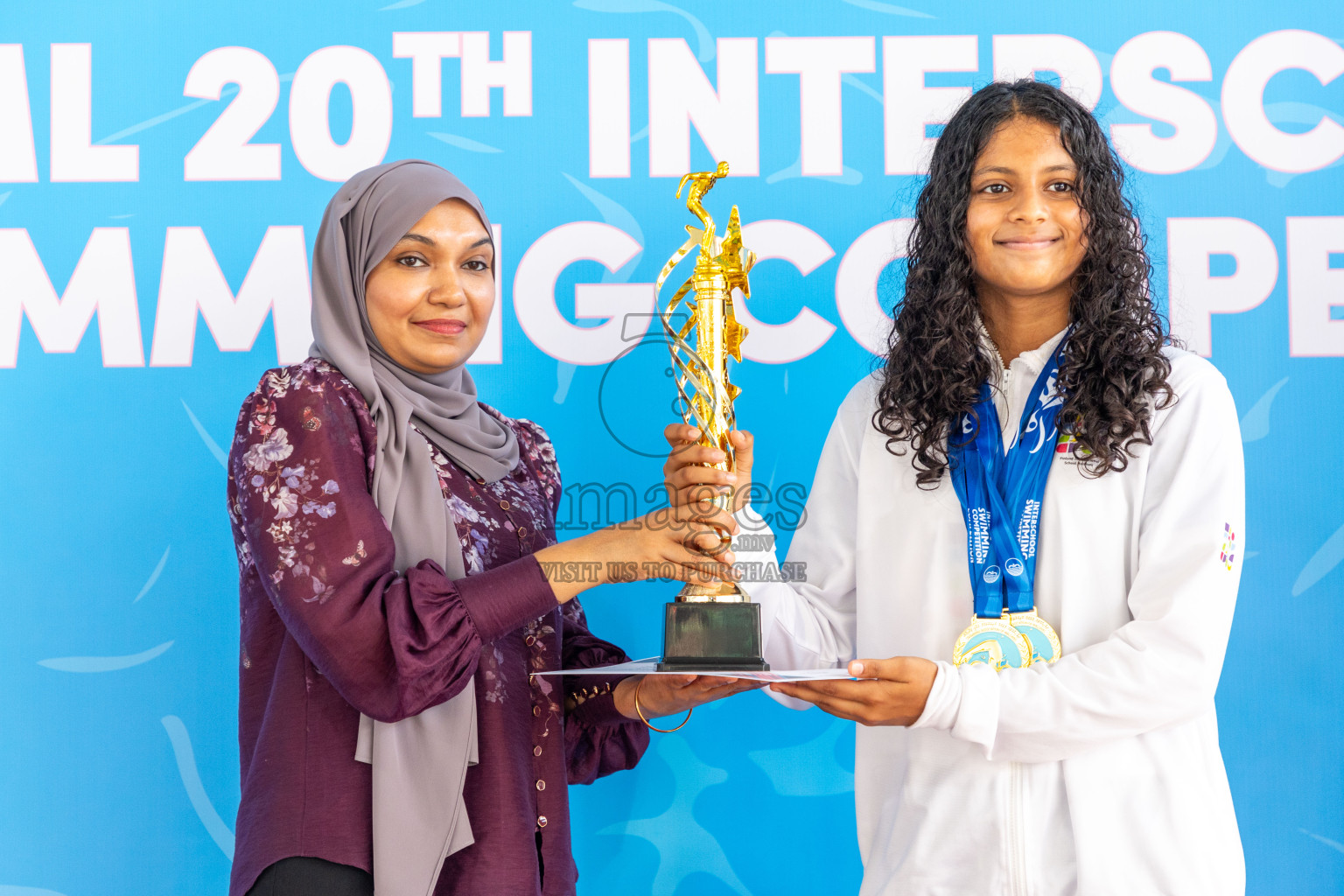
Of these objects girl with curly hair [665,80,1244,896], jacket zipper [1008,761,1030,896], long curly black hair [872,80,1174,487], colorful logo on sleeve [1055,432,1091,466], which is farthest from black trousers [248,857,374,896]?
colorful logo on sleeve [1055,432,1091,466]

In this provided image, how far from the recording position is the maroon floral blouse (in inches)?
57.7

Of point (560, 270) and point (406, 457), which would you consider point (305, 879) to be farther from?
point (560, 270)

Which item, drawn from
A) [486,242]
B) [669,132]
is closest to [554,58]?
[669,132]

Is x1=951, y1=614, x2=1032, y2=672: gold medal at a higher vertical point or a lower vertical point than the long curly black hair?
lower

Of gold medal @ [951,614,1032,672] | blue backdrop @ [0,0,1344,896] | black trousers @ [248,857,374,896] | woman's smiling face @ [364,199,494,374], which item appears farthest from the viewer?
blue backdrop @ [0,0,1344,896]

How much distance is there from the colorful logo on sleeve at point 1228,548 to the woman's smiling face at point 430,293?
118cm

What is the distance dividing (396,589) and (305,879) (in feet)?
1.36

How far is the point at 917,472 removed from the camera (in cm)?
176

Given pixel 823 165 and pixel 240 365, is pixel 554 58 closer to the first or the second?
pixel 823 165

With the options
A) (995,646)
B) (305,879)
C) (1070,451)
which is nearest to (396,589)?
(305,879)

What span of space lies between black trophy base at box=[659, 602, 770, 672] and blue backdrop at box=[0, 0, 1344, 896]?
2.80ft

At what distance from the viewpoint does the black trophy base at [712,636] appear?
153 centimetres

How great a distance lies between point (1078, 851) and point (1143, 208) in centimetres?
149

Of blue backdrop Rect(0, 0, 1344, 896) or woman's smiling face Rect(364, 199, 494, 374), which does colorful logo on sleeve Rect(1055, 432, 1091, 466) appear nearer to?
blue backdrop Rect(0, 0, 1344, 896)
